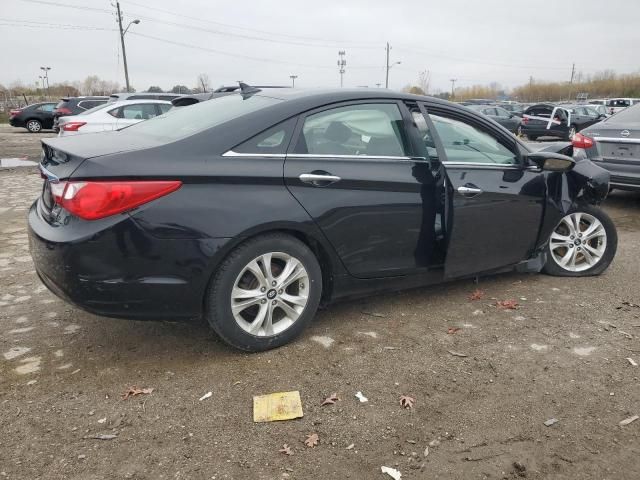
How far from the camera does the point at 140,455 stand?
7.42ft

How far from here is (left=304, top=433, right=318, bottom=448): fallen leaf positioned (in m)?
2.34

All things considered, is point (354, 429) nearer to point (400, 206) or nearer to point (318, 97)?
point (400, 206)

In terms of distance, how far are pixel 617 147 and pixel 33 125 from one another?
2522cm

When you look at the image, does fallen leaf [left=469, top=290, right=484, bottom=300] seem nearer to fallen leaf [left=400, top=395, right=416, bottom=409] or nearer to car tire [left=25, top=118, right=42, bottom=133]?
fallen leaf [left=400, top=395, right=416, bottom=409]

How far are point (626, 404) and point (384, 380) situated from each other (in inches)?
47.0

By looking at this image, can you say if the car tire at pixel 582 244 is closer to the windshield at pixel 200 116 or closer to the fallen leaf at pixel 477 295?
the fallen leaf at pixel 477 295

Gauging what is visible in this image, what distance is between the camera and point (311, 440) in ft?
7.77

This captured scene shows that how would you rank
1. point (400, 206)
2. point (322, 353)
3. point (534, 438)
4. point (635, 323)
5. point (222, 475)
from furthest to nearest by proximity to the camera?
point (635, 323)
point (400, 206)
point (322, 353)
point (534, 438)
point (222, 475)

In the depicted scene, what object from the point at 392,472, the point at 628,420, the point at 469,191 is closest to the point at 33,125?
the point at 469,191

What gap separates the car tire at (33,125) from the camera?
24.8 meters

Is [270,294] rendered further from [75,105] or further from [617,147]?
[75,105]

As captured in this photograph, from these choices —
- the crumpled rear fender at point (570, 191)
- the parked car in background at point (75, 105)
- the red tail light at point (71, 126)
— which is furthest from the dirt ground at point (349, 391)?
the parked car in background at point (75, 105)

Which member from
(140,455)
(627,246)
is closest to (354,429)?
(140,455)

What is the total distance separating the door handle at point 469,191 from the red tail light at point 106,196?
1926 millimetres
